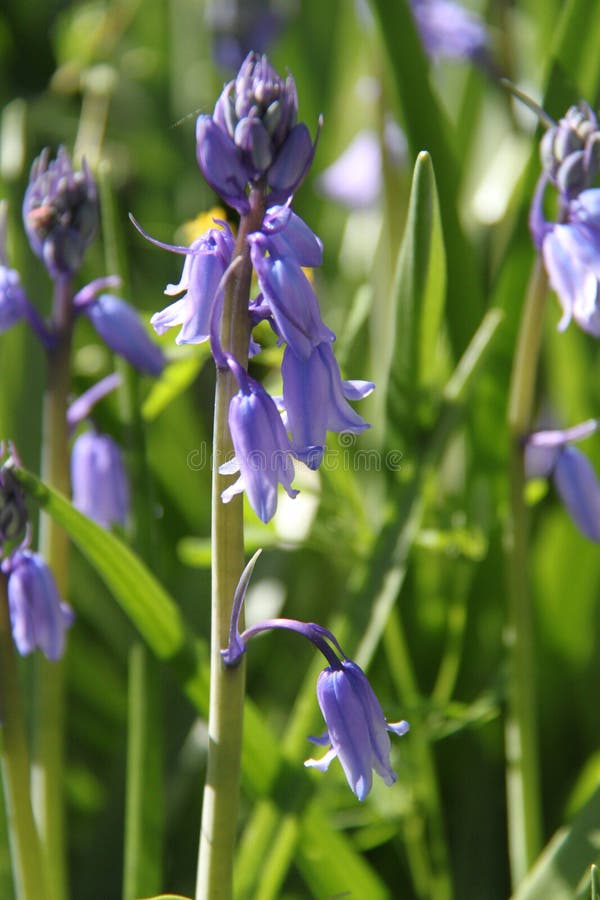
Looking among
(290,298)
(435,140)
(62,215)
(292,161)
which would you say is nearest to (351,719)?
(290,298)

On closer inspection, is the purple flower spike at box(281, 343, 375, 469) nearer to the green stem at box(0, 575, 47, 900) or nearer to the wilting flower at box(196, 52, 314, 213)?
the wilting flower at box(196, 52, 314, 213)

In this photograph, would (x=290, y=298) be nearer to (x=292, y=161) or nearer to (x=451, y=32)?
(x=292, y=161)

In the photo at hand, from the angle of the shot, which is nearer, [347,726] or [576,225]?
[347,726]

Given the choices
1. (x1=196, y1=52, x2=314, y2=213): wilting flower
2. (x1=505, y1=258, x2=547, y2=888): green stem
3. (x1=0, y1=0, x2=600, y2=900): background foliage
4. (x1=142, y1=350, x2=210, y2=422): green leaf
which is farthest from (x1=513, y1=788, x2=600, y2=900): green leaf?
(x1=142, y1=350, x2=210, y2=422): green leaf

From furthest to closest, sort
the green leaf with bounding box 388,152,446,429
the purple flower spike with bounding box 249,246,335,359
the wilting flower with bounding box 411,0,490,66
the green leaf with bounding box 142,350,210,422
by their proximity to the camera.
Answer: the wilting flower with bounding box 411,0,490,66, the green leaf with bounding box 142,350,210,422, the green leaf with bounding box 388,152,446,429, the purple flower spike with bounding box 249,246,335,359

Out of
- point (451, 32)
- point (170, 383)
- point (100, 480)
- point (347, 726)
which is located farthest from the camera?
point (451, 32)

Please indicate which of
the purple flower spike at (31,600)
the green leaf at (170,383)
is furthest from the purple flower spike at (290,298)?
the green leaf at (170,383)

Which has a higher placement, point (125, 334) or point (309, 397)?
point (309, 397)
